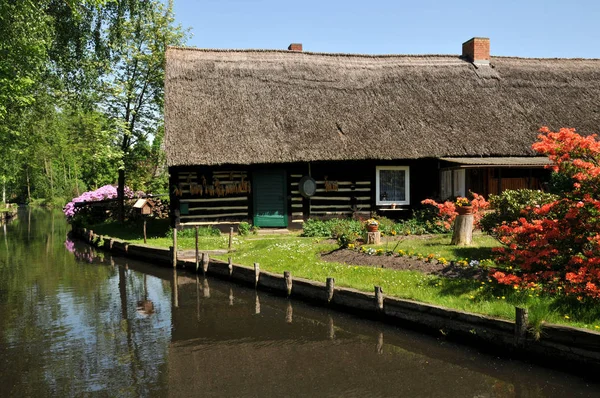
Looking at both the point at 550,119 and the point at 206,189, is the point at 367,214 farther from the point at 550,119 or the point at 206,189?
the point at 550,119

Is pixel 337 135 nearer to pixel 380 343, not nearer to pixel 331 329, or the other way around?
pixel 331 329

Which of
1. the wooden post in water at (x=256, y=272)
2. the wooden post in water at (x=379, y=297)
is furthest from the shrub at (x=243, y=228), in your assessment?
the wooden post in water at (x=379, y=297)

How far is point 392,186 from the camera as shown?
21.0 metres

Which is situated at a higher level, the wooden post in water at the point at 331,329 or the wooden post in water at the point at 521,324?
the wooden post in water at the point at 521,324

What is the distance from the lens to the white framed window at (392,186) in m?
20.9

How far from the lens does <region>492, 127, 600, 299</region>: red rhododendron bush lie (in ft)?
28.2

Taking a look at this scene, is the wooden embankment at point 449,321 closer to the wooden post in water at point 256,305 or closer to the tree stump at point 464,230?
the wooden post in water at point 256,305

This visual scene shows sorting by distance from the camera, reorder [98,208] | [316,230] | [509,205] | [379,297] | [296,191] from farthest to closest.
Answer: [98,208]
[296,191]
[316,230]
[509,205]
[379,297]

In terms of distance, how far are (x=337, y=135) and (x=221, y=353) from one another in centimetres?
1274

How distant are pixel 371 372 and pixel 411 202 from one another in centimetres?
1383

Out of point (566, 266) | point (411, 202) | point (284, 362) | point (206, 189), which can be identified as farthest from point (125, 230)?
point (566, 266)

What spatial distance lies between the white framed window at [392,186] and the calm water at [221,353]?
9.27 metres

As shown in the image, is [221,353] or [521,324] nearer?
[521,324]

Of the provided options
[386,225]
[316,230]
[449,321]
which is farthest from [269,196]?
[449,321]
